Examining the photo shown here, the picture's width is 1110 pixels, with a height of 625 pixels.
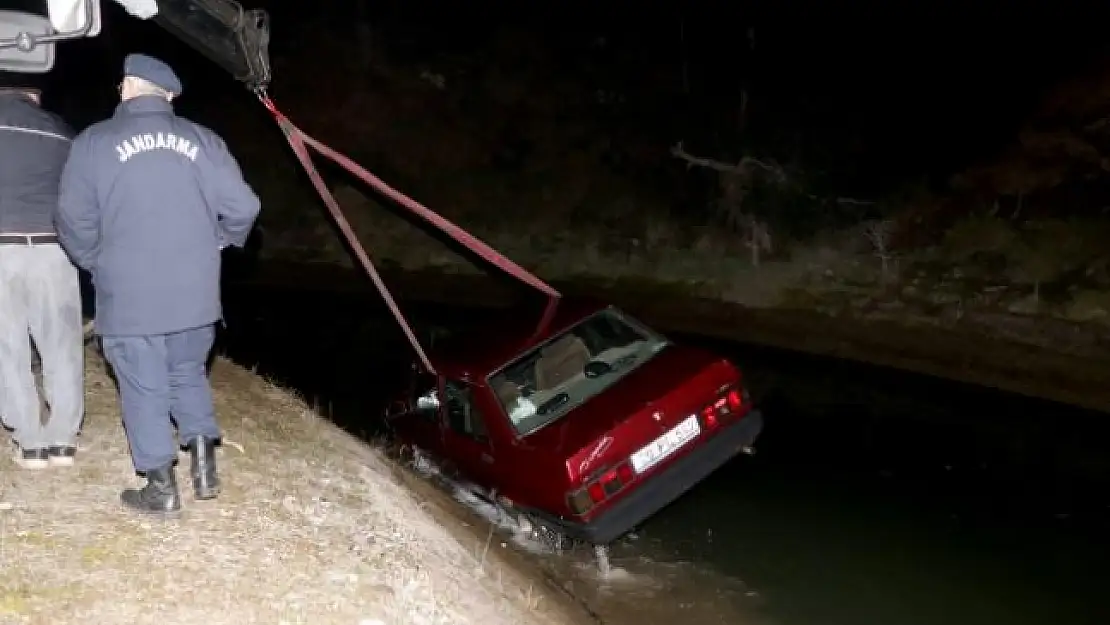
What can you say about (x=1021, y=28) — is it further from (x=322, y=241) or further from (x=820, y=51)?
(x=322, y=241)

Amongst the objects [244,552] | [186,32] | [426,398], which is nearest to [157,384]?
[244,552]

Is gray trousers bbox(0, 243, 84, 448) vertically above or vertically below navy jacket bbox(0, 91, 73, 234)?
below

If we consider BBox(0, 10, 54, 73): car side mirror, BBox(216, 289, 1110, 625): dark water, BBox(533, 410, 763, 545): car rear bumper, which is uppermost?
BBox(0, 10, 54, 73): car side mirror

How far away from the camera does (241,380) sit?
7887mm

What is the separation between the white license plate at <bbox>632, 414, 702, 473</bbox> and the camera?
7035 mm

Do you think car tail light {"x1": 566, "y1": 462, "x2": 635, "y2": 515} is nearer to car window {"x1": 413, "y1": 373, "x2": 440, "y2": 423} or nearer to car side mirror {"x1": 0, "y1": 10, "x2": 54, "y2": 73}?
car window {"x1": 413, "y1": 373, "x2": 440, "y2": 423}

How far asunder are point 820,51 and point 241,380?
14587 mm

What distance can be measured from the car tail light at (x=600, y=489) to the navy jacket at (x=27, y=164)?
3.62 metres

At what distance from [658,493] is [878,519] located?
264cm

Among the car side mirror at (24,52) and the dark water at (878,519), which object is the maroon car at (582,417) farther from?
the car side mirror at (24,52)

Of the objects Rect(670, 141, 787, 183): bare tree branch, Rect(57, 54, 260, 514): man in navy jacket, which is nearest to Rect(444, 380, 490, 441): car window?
Rect(57, 54, 260, 514): man in navy jacket

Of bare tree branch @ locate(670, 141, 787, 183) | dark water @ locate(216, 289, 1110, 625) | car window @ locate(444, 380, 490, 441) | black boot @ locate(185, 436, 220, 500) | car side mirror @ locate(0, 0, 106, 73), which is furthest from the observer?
bare tree branch @ locate(670, 141, 787, 183)

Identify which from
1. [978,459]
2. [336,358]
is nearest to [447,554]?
[978,459]

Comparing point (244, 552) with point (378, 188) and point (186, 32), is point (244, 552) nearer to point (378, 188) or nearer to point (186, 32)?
point (186, 32)
